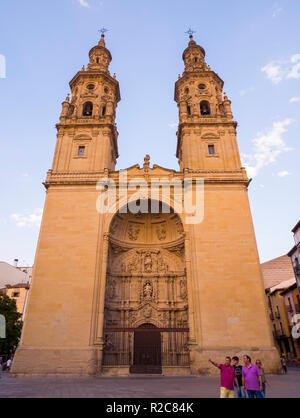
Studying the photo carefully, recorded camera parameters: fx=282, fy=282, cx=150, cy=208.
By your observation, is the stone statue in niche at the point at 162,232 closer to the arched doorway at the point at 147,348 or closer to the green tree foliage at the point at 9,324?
the arched doorway at the point at 147,348

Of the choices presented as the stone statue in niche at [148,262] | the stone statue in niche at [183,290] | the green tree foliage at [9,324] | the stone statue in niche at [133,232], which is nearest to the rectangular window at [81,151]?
the stone statue in niche at [133,232]

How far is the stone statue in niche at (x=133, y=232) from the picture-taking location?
21.2 meters

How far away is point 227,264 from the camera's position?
1706 centimetres

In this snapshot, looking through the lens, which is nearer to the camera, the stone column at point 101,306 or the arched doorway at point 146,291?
the stone column at point 101,306

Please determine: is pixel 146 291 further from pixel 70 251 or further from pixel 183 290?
pixel 70 251

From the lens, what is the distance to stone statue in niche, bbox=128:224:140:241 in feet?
69.5

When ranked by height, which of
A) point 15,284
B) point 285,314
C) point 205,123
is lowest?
point 285,314

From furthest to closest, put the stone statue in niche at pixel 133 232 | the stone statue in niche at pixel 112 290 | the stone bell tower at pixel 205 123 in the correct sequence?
1. the stone bell tower at pixel 205 123
2. the stone statue in niche at pixel 133 232
3. the stone statue in niche at pixel 112 290

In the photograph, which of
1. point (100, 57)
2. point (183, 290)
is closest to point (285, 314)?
point (183, 290)

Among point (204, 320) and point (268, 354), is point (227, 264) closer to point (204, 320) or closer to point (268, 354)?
point (204, 320)

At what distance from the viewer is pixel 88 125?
22750mm

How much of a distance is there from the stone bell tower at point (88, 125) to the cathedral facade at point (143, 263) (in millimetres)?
98

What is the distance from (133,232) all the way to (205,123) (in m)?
10.6
